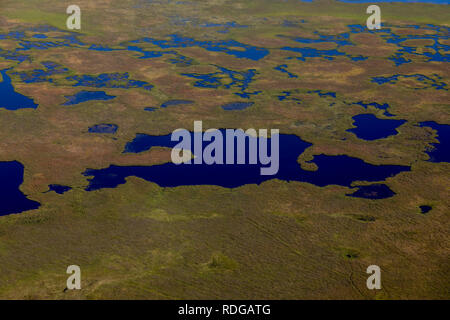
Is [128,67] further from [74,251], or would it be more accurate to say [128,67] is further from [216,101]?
[74,251]

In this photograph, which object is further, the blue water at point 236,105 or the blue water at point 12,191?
the blue water at point 236,105

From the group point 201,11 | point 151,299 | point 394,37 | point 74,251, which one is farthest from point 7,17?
point 151,299

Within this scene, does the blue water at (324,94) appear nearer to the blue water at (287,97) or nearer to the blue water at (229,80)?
the blue water at (287,97)

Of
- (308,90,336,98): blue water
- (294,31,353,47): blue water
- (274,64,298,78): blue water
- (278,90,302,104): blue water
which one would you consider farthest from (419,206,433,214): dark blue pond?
(294,31,353,47): blue water

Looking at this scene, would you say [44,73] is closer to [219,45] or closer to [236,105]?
[236,105]

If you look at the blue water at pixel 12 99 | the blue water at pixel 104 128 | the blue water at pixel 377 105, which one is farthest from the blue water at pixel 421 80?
the blue water at pixel 12 99

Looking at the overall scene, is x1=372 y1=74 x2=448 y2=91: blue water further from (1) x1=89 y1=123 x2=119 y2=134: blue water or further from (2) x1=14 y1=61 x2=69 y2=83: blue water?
(2) x1=14 y1=61 x2=69 y2=83: blue water

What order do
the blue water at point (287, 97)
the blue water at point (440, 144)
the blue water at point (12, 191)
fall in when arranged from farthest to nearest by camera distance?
1. the blue water at point (287, 97)
2. the blue water at point (440, 144)
3. the blue water at point (12, 191)
